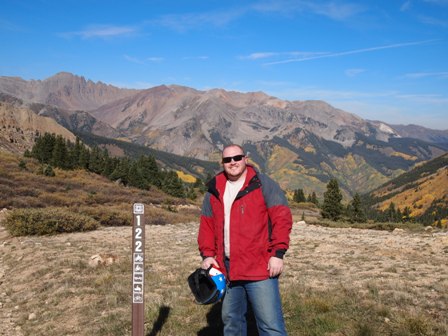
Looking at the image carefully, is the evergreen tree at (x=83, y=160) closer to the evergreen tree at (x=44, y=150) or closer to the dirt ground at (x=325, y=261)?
the evergreen tree at (x=44, y=150)

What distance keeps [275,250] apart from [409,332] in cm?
346

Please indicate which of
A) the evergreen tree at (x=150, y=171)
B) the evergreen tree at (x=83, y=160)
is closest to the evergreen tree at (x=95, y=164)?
the evergreen tree at (x=83, y=160)

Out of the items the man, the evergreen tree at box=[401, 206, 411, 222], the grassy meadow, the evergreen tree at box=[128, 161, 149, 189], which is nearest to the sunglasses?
the man

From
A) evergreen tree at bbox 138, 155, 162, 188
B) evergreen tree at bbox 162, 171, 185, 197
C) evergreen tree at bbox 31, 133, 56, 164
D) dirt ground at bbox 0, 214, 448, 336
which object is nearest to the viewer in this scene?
dirt ground at bbox 0, 214, 448, 336

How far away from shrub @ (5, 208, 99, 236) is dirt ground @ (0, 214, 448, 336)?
619mm

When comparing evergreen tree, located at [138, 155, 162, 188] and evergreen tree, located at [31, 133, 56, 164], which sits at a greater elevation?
evergreen tree, located at [31, 133, 56, 164]

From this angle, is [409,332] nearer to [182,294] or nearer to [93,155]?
[182,294]

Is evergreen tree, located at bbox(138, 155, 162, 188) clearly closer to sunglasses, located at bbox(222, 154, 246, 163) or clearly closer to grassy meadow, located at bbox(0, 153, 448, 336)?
grassy meadow, located at bbox(0, 153, 448, 336)

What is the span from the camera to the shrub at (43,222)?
61.5 feet

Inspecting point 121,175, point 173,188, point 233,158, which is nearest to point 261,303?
point 233,158

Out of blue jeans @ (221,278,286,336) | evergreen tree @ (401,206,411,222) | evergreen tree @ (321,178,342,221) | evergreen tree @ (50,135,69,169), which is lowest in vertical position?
evergreen tree @ (401,206,411,222)

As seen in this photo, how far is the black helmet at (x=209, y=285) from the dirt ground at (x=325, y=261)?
16.0 ft

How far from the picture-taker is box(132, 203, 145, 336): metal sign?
5531 millimetres

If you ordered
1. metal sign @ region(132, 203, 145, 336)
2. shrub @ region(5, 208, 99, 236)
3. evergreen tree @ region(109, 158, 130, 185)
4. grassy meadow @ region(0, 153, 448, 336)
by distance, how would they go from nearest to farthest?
metal sign @ region(132, 203, 145, 336), grassy meadow @ region(0, 153, 448, 336), shrub @ region(5, 208, 99, 236), evergreen tree @ region(109, 158, 130, 185)
